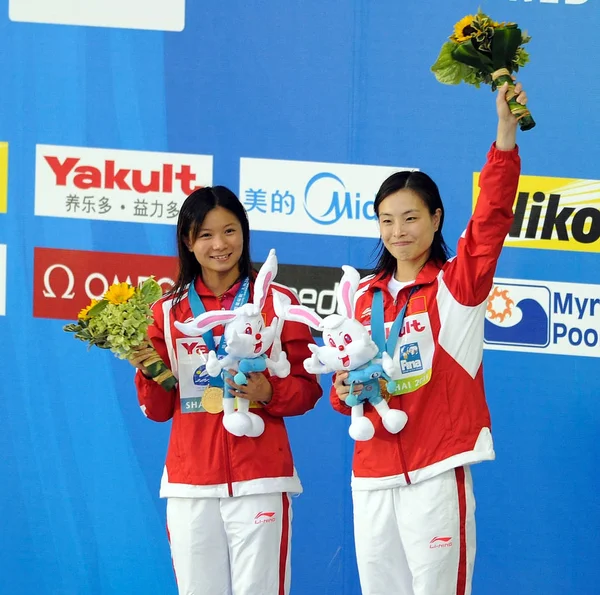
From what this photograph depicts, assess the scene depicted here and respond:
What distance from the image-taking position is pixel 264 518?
2623mm

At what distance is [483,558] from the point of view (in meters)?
3.59

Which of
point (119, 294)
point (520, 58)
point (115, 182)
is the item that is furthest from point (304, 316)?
point (115, 182)

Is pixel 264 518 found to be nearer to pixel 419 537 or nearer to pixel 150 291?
pixel 419 537

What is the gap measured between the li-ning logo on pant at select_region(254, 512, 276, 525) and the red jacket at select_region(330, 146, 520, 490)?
0.85ft

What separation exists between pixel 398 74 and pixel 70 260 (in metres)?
1.35

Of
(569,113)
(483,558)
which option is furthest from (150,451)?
(569,113)

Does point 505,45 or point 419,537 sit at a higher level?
point 505,45

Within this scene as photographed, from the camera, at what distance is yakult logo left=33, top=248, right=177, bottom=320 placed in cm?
362

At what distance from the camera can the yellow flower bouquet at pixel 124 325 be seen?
2535 mm

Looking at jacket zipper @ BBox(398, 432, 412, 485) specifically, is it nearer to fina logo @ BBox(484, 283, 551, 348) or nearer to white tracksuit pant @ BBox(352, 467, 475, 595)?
white tracksuit pant @ BBox(352, 467, 475, 595)

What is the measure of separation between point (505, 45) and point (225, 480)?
1.30 metres

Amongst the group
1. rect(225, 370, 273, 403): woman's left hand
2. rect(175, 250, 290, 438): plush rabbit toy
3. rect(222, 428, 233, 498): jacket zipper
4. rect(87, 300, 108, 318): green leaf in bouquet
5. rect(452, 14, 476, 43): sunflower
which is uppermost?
rect(452, 14, 476, 43): sunflower

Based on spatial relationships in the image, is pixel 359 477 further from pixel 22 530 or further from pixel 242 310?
pixel 22 530

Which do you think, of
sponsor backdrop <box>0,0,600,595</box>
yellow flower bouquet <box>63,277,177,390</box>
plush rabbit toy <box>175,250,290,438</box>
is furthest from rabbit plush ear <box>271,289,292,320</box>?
sponsor backdrop <box>0,0,600,595</box>
